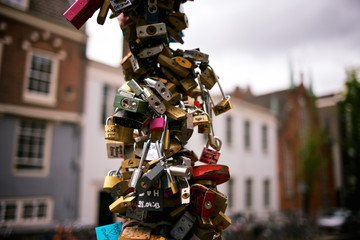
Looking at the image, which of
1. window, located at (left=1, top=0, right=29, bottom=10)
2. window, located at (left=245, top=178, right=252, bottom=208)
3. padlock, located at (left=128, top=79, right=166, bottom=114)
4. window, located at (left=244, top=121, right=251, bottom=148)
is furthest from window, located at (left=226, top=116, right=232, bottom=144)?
padlock, located at (left=128, top=79, right=166, bottom=114)

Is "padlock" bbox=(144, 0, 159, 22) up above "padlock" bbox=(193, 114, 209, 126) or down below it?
above

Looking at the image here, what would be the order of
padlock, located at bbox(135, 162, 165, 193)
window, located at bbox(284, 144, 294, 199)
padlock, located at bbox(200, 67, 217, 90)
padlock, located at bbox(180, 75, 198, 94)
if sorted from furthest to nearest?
window, located at bbox(284, 144, 294, 199) → padlock, located at bbox(200, 67, 217, 90) → padlock, located at bbox(180, 75, 198, 94) → padlock, located at bbox(135, 162, 165, 193)

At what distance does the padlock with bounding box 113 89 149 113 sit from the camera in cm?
133

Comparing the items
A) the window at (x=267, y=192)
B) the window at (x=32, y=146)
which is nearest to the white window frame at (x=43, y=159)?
the window at (x=32, y=146)

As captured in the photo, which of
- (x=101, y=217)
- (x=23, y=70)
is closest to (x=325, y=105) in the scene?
(x=101, y=217)

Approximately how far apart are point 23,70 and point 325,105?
27429 millimetres

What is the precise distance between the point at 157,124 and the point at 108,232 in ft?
2.02

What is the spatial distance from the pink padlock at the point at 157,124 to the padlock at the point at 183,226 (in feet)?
1.37

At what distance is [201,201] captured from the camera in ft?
4.44

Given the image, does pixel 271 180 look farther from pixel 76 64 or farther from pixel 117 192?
pixel 117 192

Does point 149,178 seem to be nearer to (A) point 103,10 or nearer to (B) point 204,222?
(B) point 204,222

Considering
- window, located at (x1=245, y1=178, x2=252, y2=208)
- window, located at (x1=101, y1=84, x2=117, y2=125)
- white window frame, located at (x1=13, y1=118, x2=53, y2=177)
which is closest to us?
white window frame, located at (x1=13, y1=118, x2=53, y2=177)

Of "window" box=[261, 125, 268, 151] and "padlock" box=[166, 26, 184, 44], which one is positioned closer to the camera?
"padlock" box=[166, 26, 184, 44]

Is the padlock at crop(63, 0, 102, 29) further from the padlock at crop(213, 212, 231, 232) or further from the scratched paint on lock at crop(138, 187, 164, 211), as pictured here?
the padlock at crop(213, 212, 231, 232)
